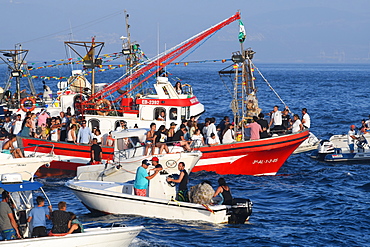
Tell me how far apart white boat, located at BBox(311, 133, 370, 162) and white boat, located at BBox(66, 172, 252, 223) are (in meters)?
12.1

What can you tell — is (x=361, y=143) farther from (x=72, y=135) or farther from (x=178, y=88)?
(x=72, y=135)

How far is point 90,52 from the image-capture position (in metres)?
28.9

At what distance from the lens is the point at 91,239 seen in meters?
14.1

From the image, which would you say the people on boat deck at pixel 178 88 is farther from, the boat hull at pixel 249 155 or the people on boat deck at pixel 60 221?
the people on boat deck at pixel 60 221

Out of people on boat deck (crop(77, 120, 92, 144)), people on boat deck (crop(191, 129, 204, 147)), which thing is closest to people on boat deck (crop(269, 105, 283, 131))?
people on boat deck (crop(191, 129, 204, 147))

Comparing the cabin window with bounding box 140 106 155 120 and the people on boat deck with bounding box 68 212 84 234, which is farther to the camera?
the cabin window with bounding box 140 106 155 120

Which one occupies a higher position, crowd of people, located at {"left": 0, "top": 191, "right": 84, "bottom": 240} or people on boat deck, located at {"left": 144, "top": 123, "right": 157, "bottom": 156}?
people on boat deck, located at {"left": 144, "top": 123, "right": 157, "bottom": 156}

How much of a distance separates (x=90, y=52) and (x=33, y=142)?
6223 millimetres

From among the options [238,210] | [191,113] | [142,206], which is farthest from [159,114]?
[238,210]

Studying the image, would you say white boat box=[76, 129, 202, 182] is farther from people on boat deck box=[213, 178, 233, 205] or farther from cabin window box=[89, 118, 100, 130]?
people on boat deck box=[213, 178, 233, 205]

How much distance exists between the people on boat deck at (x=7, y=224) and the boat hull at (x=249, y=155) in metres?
11.3

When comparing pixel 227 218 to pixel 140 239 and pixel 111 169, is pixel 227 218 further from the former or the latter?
pixel 111 169

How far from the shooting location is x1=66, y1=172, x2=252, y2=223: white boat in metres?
17.4

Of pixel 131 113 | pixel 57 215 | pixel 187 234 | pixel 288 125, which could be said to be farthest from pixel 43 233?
pixel 288 125
